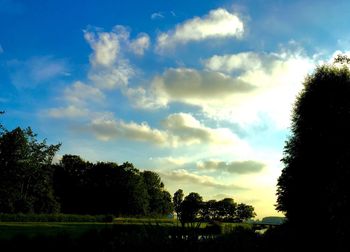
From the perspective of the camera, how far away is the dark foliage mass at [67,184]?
88.5 metres

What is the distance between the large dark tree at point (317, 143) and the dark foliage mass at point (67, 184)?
62574mm

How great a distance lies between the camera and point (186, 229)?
10164 millimetres

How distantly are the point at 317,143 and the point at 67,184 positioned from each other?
98809mm

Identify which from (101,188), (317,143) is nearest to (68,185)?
(101,188)

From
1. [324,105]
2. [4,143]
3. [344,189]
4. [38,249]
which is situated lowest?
[38,249]

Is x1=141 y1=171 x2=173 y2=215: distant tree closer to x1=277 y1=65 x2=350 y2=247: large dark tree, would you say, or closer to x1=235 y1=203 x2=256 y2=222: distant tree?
x1=235 y1=203 x2=256 y2=222: distant tree

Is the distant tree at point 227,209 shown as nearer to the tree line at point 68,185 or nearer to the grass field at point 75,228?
the tree line at point 68,185

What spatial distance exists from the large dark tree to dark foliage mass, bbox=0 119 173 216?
62.6 metres

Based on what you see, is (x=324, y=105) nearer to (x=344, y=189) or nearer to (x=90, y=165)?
(x=344, y=189)

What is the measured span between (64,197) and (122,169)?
1817 cm

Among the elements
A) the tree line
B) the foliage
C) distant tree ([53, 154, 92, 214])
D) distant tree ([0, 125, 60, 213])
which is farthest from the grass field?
distant tree ([53, 154, 92, 214])

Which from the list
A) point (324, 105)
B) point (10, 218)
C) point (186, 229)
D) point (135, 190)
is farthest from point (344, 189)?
point (135, 190)

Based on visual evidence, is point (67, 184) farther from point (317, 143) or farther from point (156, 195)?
point (317, 143)

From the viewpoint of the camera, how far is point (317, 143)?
3525 centimetres
